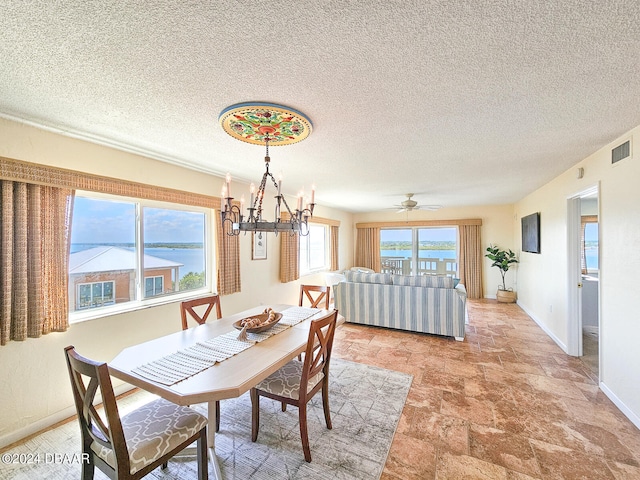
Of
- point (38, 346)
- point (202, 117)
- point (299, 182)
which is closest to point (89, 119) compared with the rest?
point (202, 117)

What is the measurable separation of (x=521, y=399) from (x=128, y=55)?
12.1ft

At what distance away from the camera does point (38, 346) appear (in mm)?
2051

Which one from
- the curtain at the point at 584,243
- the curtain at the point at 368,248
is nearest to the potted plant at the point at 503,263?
the curtain at the point at 584,243

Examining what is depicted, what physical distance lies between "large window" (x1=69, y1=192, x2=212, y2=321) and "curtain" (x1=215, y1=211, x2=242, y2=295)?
0.63ft

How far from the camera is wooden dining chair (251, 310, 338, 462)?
1.75 metres

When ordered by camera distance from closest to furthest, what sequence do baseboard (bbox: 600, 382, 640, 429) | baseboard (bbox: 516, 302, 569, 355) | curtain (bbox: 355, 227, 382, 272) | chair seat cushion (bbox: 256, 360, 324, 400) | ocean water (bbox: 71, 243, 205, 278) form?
chair seat cushion (bbox: 256, 360, 324, 400), baseboard (bbox: 600, 382, 640, 429), ocean water (bbox: 71, 243, 205, 278), baseboard (bbox: 516, 302, 569, 355), curtain (bbox: 355, 227, 382, 272)

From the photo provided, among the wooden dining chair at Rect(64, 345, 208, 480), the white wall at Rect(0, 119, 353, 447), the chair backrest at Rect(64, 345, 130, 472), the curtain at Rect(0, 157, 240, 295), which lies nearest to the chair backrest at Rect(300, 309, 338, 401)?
the wooden dining chair at Rect(64, 345, 208, 480)

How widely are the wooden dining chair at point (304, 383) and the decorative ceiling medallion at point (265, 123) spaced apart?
135 cm

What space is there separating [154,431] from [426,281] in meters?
3.66

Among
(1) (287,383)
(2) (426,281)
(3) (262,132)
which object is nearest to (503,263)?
(2) (426,281)

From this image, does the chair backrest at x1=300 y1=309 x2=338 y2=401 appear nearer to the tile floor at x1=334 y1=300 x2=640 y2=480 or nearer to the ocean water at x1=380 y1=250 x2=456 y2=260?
the tile floor at x1=334 y1=300 x2=640 y2=480

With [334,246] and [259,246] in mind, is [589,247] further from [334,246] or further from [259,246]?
[259,246]

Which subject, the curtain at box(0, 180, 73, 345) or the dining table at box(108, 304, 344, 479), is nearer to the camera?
the dining table at box(108, 304, 344, 479)

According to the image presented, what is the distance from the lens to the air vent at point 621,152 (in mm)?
2145
